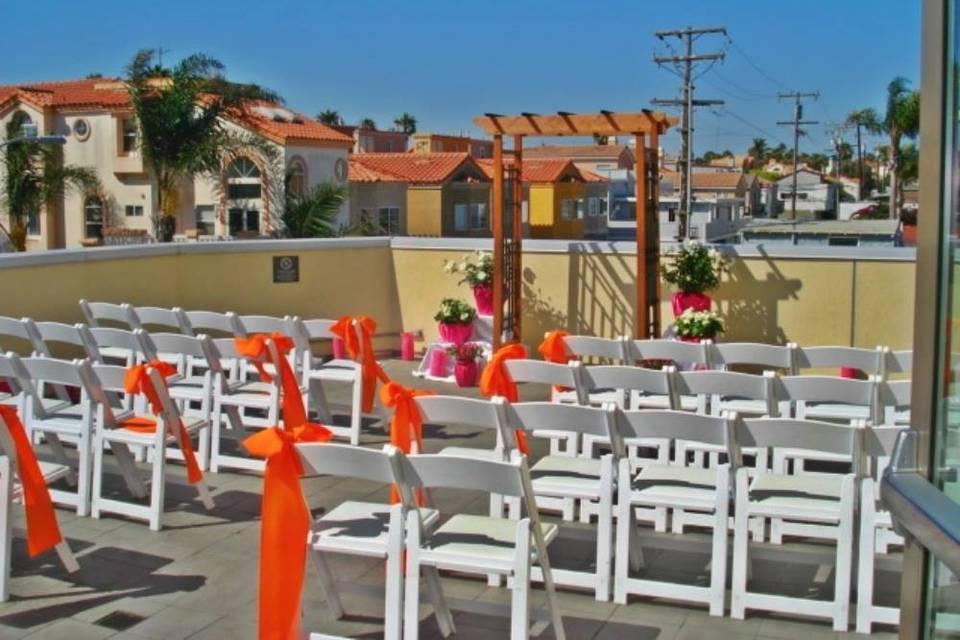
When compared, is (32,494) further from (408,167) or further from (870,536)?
(408,167)

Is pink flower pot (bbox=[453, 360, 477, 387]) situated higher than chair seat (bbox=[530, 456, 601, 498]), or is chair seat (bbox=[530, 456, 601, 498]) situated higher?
chair seat (bbox=[530, 456, 601, 498])

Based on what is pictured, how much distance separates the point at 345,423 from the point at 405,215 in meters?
38.6

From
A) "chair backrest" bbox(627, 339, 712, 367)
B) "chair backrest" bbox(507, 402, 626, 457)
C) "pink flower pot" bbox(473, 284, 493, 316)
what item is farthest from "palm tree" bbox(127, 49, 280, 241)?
"chair backrest" bbox(507, 402, 626, 457)

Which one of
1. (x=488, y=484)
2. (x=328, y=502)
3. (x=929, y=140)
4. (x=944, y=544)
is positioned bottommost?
(x=328, y=502)

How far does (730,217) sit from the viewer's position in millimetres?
70312

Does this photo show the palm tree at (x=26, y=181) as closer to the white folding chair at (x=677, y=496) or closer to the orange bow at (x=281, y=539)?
the orange bow at (x=281, y=539)

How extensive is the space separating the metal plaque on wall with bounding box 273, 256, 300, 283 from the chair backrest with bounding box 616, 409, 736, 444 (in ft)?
24.2

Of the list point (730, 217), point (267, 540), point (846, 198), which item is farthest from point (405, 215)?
point (846, 198)

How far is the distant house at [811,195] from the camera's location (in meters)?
78.9

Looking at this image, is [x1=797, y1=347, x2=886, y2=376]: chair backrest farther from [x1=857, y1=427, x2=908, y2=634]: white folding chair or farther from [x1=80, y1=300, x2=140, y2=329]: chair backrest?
[x1=80, y1=300, x2=140, y2=329]: chair backrest

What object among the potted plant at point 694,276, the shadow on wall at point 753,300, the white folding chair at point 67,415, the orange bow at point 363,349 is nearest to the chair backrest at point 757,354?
the orange bow at point 363,349

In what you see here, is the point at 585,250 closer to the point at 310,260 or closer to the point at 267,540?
the point at 310,260

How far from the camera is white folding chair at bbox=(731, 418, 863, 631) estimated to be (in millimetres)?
4395

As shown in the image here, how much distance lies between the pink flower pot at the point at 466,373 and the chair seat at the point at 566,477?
5.03 metres
